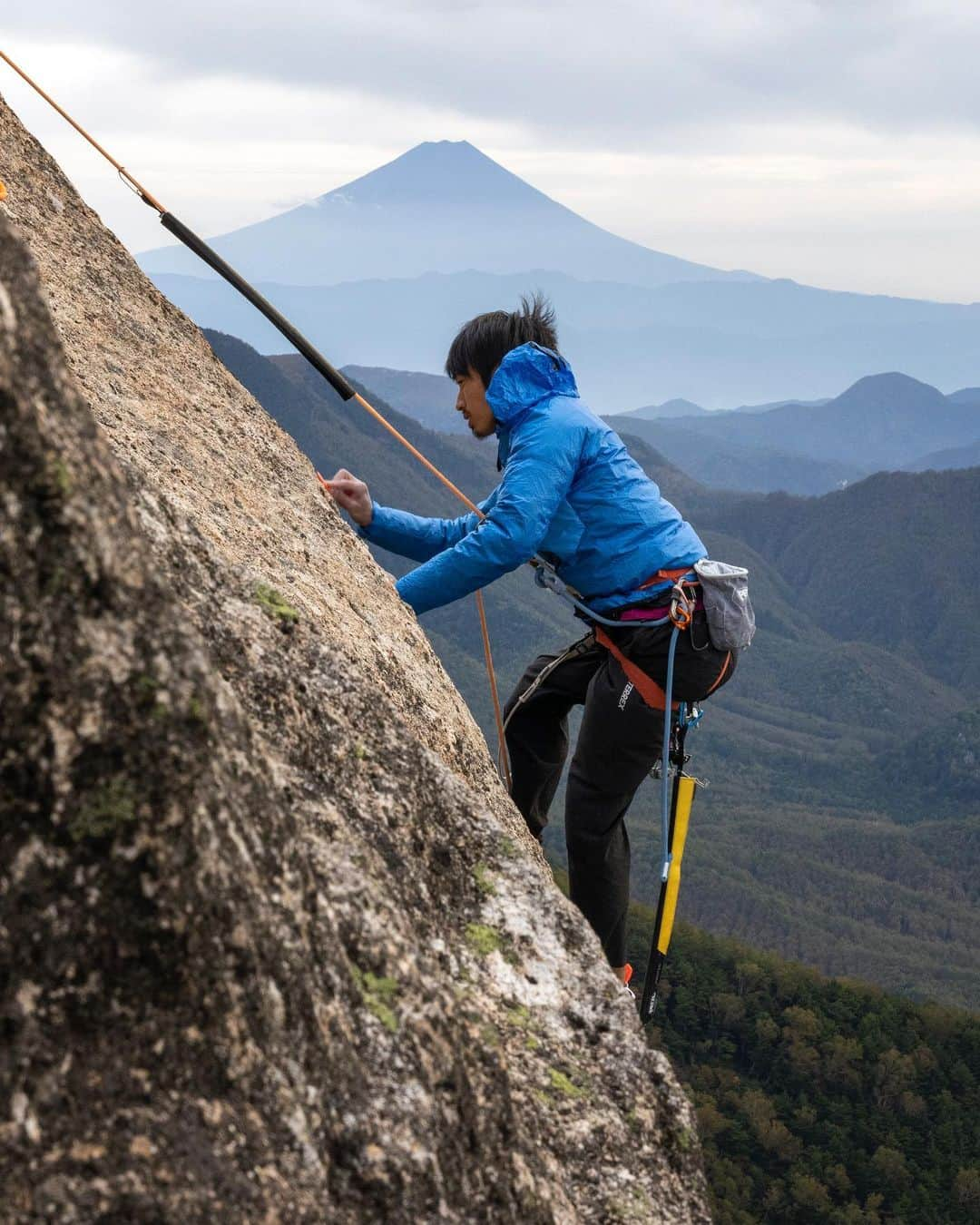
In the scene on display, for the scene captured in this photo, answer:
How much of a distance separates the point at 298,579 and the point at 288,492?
1469 millimetres

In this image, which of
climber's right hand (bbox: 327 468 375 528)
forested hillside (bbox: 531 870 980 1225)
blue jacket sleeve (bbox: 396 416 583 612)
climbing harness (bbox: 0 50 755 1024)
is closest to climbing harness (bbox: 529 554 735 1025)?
climbing harness (bbox: 0 50 755 1024)

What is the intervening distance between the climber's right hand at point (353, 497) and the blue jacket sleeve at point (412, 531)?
6 cm

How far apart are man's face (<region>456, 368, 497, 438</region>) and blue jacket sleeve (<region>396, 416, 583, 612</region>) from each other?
0.38 metres

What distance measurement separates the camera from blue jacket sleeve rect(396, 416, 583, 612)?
6703 millimetres

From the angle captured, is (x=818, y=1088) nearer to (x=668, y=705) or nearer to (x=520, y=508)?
(x=668, y=705)

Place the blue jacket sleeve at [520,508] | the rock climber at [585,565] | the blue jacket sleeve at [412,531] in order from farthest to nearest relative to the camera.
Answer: the blue jacket sleeve at [412,531] → the rock climber at [585,565] → the blue jacket sleeve at [520,508]

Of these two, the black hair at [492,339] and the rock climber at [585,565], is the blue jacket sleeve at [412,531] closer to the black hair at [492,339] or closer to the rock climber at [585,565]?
the rock climber at [585,565]

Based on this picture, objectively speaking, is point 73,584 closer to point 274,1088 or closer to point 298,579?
point 274,1088

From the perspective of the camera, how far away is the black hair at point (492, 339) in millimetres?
7316

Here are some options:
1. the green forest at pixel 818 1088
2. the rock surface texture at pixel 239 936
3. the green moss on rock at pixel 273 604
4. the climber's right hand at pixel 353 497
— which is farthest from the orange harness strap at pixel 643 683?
the green forest at pixel 818 1088

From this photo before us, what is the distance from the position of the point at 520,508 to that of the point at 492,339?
127cm

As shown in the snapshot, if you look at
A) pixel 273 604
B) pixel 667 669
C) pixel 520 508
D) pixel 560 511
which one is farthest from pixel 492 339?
pixel 273 604

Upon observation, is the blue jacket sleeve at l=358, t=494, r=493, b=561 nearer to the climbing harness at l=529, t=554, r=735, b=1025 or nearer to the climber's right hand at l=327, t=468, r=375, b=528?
the climber's right hand at l=327, t=468, r=375, b=528

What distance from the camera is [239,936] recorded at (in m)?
2.72
